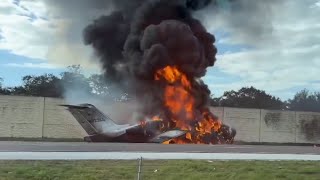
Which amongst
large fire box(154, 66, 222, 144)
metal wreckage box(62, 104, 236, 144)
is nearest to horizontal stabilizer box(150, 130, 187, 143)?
metal wreckage box(62, 104, 236, 144)

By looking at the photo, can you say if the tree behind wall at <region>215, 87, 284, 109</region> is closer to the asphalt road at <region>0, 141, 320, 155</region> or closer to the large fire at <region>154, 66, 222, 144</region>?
the large fire at <region>154, 66, 222, 144</region>

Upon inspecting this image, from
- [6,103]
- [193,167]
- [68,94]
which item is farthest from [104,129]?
[193,167]

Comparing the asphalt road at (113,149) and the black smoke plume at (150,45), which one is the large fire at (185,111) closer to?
the black smoke plume at (150,45)

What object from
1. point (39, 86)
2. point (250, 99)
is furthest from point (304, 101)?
point (39, 86)

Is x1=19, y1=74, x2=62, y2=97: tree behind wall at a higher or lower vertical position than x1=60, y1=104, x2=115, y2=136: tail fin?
higher

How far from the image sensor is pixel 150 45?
38875 mm

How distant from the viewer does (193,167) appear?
45.6ft

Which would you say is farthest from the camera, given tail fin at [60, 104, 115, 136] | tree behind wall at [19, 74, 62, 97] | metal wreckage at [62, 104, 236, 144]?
tree behind wall at [19, 74, 62, 97]

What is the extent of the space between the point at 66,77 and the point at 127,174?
38.3m

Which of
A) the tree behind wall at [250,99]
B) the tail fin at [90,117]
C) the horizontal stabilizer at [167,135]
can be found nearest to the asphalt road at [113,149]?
the horizontal stabilizer at [167,135]

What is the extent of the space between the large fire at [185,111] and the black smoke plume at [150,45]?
52 cm

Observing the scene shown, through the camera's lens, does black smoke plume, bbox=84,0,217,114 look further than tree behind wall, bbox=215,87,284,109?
No

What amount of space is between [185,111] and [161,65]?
159 inches

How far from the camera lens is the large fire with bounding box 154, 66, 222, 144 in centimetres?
3728
